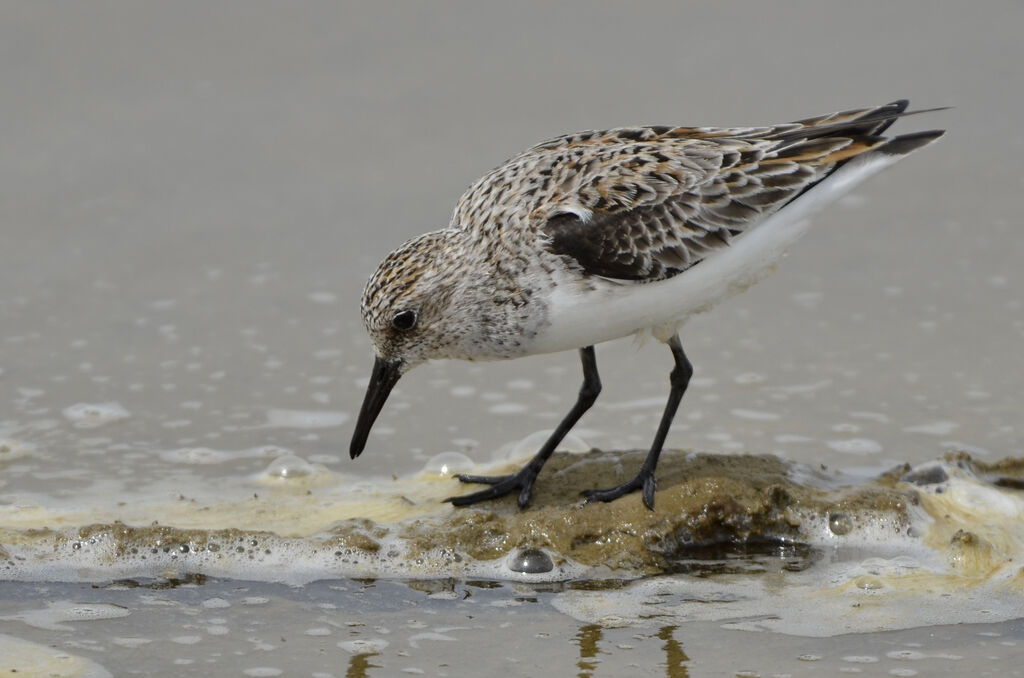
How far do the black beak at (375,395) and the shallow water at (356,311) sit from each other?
0.31 metres

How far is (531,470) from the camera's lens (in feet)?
22.1

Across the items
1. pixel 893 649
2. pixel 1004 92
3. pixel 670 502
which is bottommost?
pixel 893 649

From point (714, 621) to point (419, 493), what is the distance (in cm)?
179

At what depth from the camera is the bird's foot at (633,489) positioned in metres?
6.39

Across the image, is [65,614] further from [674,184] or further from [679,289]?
[674,184]

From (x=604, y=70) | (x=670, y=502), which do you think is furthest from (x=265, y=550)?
(x=604, y=70)

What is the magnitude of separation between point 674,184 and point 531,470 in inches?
57.6

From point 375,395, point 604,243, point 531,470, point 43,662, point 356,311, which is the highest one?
point 356,311

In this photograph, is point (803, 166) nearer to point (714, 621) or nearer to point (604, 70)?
point (714, 621)

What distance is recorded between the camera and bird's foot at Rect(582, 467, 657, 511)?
6.39 metres

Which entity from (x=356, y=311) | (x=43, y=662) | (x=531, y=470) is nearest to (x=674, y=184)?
(x=531, y=470)

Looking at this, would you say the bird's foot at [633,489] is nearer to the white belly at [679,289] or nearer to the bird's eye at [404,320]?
the white belly at [679,289]

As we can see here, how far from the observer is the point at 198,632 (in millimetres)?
5543

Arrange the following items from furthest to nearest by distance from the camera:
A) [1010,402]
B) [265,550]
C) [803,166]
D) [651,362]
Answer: [651,362]
[1010,402]
[803,166]
[265,550]
